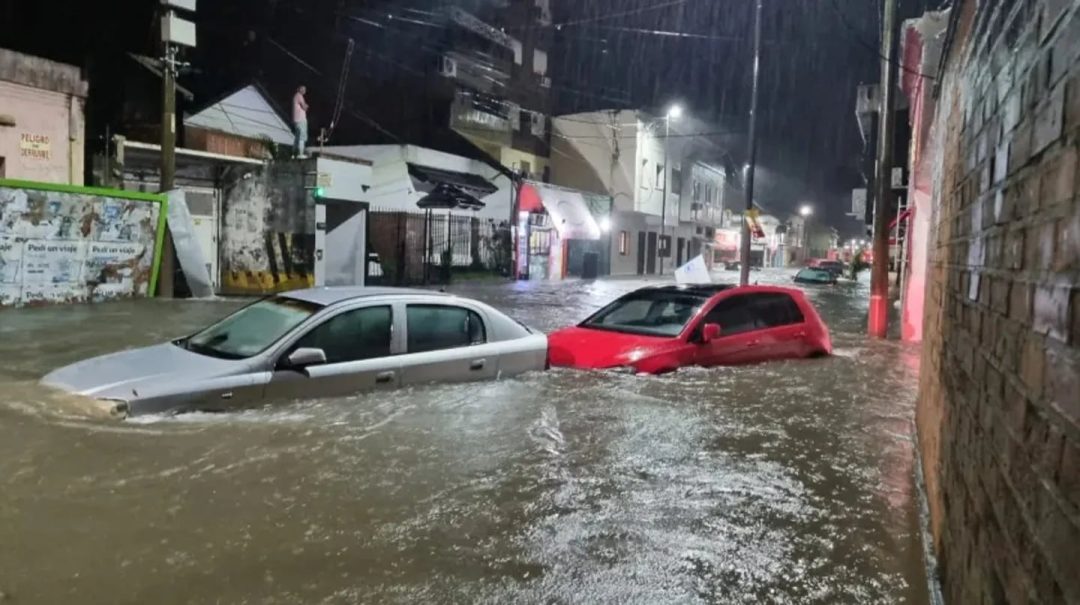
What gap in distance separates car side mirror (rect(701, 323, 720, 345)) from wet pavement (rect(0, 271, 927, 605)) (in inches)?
31.6

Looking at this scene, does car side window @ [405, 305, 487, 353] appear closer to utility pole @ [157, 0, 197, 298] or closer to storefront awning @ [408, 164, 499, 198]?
utility pole @ [157, 0, 197, 298]

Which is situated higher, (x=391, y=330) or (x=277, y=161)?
(x=277, y=161)

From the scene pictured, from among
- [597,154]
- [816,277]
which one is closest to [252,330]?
[597,154]

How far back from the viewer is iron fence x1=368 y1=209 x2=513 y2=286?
26203 millimetres

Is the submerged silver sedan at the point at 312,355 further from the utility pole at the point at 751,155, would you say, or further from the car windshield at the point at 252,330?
the utility pole at the point at 751,155

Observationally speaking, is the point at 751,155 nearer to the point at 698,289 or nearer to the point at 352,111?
the point at 698,289

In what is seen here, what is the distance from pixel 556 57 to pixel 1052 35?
42.7 metres

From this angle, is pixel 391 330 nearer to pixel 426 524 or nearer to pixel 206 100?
pixel 426 524

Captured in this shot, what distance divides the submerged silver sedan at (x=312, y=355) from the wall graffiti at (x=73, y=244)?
30.2ft

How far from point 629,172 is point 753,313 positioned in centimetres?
3248

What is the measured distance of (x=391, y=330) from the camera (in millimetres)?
→ 6785

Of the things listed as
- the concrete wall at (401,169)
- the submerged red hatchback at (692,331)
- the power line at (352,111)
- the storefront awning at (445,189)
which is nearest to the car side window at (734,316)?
the submerged red hatchback at (692,331)

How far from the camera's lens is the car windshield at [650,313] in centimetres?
887

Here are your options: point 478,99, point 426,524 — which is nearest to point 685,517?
point 426,524
